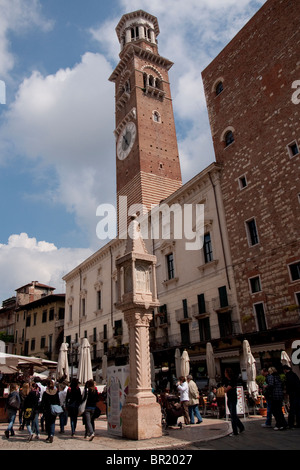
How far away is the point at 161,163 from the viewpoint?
38.4 meters

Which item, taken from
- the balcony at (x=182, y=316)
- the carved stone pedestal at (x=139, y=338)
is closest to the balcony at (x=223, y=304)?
the balcony at (x=182, y=316)

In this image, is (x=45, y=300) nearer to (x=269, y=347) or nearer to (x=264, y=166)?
(x=269, y=347)

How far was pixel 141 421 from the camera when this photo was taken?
27.5 ft

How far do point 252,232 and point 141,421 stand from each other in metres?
15.4

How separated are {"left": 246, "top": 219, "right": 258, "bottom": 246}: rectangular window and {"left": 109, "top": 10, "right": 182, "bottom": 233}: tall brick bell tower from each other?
45.4 feet

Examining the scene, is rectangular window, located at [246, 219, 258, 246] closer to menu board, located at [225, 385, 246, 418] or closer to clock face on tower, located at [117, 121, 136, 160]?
menu board, located at [225, 385, 246, 418]

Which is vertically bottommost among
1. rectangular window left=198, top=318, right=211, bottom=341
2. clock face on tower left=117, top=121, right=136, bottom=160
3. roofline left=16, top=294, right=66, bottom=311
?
rectangular window left=198, top=318, right=211, bottom=341

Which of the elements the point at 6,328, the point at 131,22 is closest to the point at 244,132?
the point at 131,22

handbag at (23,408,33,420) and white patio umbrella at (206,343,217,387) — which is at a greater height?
white patio umbrella at (206,343,217,387)

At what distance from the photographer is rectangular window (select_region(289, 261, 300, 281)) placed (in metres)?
18.3

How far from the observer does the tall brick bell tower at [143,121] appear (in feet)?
121

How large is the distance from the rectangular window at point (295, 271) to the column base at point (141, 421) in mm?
12286

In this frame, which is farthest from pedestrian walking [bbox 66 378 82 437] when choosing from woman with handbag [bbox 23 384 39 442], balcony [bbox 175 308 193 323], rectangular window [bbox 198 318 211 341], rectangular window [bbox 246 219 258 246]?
balcony [bbox 175 308 193 323]

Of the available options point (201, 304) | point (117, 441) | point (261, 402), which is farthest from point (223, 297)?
point (117, 441)
